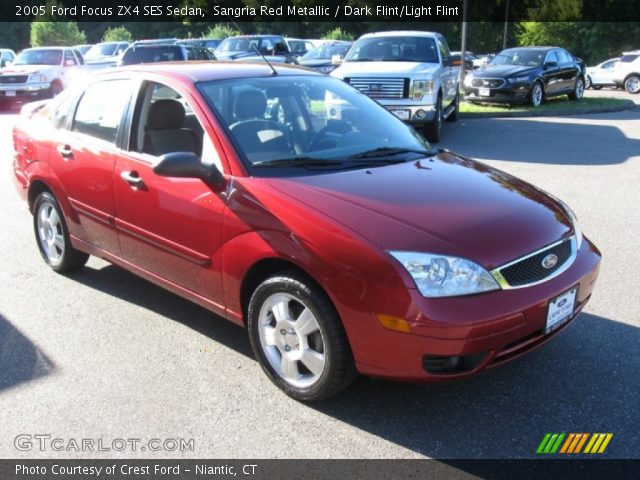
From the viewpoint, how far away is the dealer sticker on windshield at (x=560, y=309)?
321 cm

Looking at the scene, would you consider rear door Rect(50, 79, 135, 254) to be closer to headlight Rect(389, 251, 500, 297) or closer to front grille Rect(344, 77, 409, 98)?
headlight Rect(389, 251, 500, 297)

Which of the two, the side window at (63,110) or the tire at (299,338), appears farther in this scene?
the side window at (63,110)

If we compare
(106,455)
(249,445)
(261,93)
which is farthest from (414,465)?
(261,93)

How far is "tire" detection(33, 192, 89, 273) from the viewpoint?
5.18m

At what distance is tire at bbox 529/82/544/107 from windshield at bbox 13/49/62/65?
13089mm

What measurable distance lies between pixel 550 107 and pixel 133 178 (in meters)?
15.0

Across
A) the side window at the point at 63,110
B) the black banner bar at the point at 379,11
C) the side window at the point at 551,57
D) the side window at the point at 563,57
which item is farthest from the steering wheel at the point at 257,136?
the black banner bar at the point at 379,11

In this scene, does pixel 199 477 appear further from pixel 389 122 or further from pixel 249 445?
pixel 389 122

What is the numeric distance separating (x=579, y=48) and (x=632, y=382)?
142ft

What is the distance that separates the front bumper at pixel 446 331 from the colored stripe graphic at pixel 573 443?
41 cm

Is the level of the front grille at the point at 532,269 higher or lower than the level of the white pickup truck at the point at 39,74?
lower

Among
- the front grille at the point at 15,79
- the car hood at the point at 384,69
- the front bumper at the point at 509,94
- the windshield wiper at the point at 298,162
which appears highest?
the car hood at the point at 384,69

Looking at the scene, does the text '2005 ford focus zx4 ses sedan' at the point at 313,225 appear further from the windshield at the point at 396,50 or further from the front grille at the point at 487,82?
the front grille at the point at 487,82

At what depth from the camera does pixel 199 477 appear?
→ 2.92 meters
